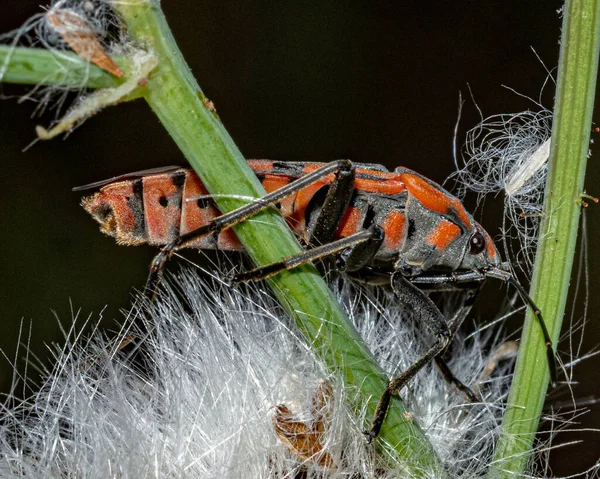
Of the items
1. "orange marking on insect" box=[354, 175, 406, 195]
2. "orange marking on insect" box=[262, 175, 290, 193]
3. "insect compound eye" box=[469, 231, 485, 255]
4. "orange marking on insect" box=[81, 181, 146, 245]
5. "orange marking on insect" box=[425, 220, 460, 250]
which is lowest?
"insect compound eye" box=[469, 231, 485, 255]

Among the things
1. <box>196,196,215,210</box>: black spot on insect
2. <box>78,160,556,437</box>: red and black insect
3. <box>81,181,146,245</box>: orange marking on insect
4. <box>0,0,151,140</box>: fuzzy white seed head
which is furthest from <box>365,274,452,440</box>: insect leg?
<box>0,0,151,140</box>: fuzzy white seed head

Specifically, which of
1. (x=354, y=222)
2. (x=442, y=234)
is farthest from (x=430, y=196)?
(x=354, y=222)

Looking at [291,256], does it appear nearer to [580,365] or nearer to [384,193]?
[384,193]

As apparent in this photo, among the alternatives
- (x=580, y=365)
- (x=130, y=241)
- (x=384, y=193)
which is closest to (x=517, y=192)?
(x=384, y=193)

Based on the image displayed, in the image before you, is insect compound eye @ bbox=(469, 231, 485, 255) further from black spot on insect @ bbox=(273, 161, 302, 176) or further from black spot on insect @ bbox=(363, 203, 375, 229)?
black spot on insect @ bbox=(273, 161, 302, 176)

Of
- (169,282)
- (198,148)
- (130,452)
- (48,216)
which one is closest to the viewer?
(198,148)
